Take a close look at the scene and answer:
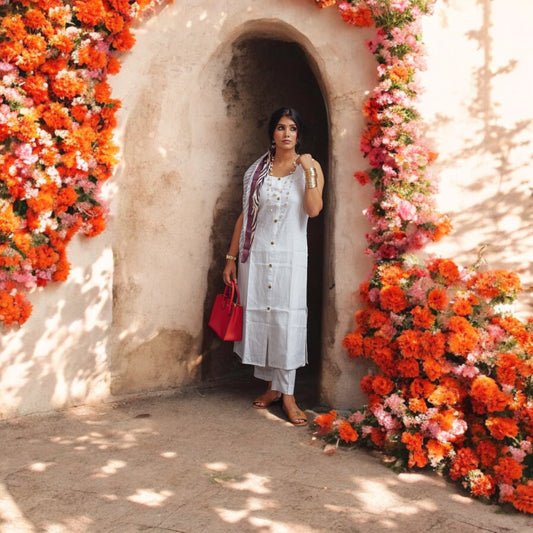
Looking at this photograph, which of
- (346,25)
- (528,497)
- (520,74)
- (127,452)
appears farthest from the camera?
(346,25)

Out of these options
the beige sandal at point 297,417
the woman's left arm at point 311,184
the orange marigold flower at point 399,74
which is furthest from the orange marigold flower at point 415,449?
the orange marigold flower at point 399,74

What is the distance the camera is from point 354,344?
4.44m

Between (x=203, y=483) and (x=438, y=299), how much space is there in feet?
5.94

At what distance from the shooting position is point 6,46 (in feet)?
13.3

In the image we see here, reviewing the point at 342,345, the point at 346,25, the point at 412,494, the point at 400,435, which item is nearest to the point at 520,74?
the point at 346,25

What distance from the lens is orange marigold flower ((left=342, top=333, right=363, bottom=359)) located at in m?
4.43

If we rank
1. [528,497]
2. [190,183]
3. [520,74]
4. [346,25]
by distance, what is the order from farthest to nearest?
[190,183] < [346,25] < [520,74] < [528,497]

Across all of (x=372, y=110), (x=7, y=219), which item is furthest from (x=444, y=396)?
(x=7, y=219)

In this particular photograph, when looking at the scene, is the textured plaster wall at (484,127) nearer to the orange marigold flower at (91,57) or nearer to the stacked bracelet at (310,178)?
the stacked bracelet at (310,178)

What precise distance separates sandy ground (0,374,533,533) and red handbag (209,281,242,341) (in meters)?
0.60

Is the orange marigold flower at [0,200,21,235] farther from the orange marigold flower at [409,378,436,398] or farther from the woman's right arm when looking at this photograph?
the orange marigold flower at [409,378,436,398]

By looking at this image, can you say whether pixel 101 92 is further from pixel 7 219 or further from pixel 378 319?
pixel 378 319

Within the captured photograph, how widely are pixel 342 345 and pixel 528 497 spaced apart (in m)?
1.77

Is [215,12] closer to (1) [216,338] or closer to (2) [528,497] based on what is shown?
(1) [216,338]
